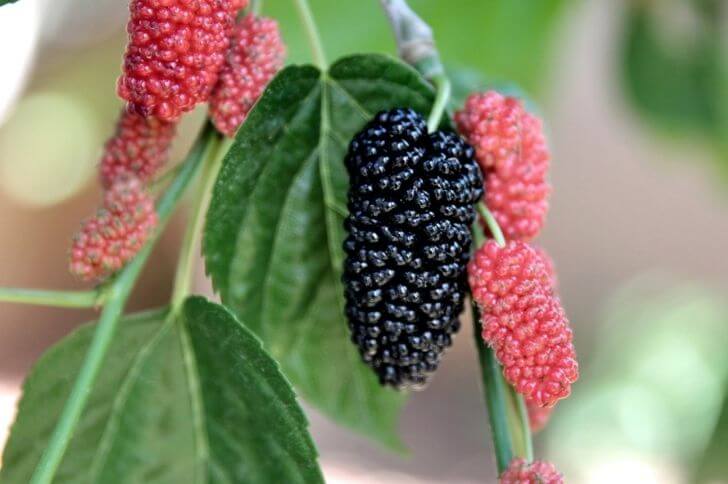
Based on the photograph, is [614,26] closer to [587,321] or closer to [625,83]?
[625,83]

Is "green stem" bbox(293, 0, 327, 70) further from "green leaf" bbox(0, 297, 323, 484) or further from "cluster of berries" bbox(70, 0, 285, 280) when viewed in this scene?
"green leaf" bbox(0, 297, 323, 484)

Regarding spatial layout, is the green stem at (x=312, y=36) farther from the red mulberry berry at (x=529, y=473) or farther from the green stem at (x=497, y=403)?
the red mulberry berry at (x=529, y=473)

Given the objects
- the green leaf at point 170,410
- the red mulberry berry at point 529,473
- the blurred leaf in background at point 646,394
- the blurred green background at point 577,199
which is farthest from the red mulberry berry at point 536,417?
the blurred leaf in background at point 646,394

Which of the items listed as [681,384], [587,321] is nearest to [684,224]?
[587,321]

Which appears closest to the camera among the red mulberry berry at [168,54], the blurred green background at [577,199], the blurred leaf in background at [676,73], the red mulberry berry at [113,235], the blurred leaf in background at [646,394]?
the red mulberry berry at [168,54]

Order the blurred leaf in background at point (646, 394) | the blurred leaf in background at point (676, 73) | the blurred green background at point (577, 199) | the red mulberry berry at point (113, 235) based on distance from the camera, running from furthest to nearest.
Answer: the blurred leaf in background at point (646, 394)
the blurred leaf in background at point (676, 73)
the blurred green background at point (577, 199)
the red mulberry berry at point (113, 235)

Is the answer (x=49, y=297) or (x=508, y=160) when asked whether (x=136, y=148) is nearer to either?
(x=49, y=297)

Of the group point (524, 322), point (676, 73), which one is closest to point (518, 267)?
point (524, 322)
